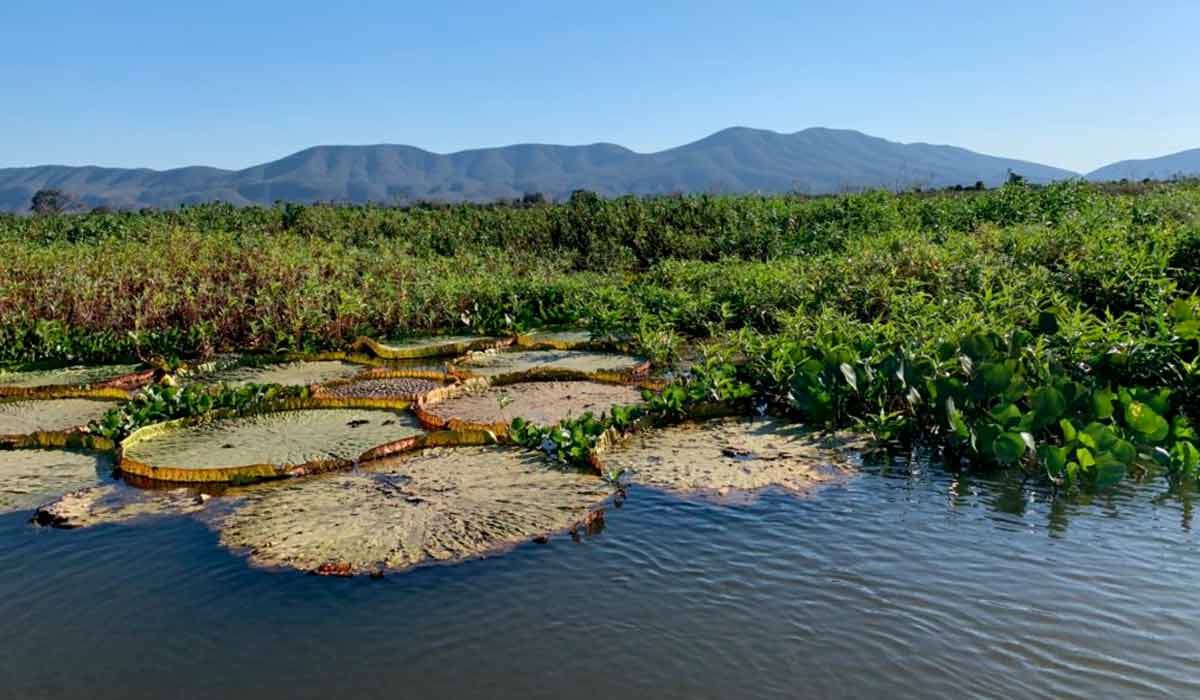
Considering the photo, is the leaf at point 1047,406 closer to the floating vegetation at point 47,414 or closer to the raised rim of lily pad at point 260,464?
the raised rim of lily pad at point 260,464

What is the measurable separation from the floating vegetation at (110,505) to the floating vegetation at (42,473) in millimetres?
187

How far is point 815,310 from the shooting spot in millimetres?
9445

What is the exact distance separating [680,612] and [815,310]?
6528 millimetres

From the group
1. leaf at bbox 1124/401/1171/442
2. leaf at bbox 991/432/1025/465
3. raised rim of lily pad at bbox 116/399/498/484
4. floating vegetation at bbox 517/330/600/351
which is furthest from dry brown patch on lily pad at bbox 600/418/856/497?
floating vegetation at bbox 517/330/600/351

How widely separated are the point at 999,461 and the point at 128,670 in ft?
13.9

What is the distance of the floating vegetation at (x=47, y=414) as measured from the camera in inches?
254

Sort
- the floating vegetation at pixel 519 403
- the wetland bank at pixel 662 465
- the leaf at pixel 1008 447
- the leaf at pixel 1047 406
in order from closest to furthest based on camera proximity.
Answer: the wetland bank at pixel 662 465 < the leaf at pixel 1008 447 < the leaf at pixel 1047 406 < the floating vegetation at pixel 519 403

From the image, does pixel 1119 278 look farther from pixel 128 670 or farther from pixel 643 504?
pixel 128 670

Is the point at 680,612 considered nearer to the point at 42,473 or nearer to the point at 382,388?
the point at 42,473

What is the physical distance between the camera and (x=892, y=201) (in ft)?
57.7

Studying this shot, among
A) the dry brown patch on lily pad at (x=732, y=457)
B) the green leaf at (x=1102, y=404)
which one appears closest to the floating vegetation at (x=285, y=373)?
the dry brown patch on lily pad at (x=732, y=457)

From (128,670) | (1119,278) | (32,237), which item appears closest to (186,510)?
(128,670)

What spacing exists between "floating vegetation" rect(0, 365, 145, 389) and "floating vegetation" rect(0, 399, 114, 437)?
588 millimetres

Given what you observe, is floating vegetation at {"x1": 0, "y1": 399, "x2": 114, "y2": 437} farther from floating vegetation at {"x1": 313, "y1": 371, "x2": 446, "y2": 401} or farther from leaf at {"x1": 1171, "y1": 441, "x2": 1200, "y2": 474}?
leaf at {"x1": 1171, "y1": 441, "x2": 1200, "y2": 474}
